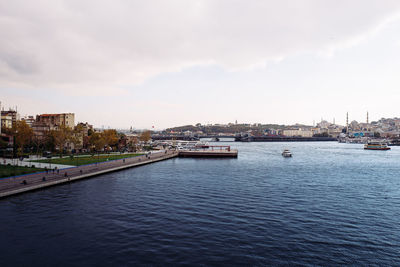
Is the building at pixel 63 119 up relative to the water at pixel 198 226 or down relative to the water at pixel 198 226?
up

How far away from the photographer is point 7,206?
97.1 feet

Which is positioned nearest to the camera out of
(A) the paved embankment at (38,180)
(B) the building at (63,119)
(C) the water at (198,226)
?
(C) the water at (198,226)

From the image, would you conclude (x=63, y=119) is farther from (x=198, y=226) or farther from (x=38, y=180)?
(x=198, y=226)

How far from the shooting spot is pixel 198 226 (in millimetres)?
24562

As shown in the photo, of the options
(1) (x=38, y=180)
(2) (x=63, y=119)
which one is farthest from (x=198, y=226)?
(2) (x=63, y=119)

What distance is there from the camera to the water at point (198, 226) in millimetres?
18516

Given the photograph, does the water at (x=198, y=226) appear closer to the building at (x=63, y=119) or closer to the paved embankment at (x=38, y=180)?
the paved embankment at (x=38, y=180)

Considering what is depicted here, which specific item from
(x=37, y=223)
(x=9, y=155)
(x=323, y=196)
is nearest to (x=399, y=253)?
(x=323, y=196)

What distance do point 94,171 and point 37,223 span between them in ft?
92.1

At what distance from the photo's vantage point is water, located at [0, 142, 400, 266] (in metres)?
18.5

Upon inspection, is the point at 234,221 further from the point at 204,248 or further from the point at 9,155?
the point at 9,155

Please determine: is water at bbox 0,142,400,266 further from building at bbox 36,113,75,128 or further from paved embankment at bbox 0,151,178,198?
building at bbox 36,113,75,128

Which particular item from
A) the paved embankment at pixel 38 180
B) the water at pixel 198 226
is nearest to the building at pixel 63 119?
the paved embankment at pixel 38 180

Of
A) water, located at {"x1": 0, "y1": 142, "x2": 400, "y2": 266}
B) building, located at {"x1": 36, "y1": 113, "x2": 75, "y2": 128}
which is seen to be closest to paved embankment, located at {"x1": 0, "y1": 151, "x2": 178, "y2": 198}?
water, located at {"x1": 0, "y1": 142, "x2": 400, "y2": 266}
